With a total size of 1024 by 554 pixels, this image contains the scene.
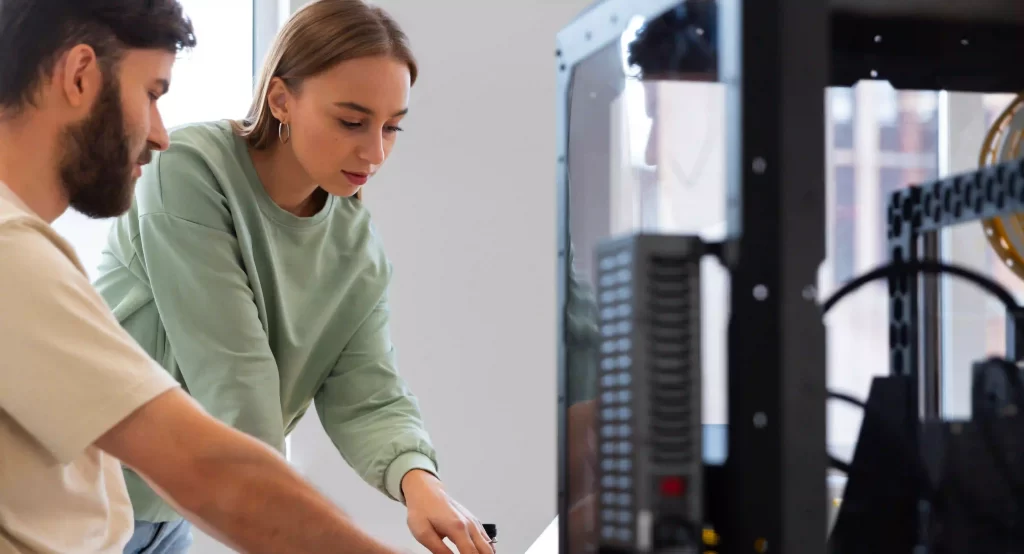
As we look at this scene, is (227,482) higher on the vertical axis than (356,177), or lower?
lower

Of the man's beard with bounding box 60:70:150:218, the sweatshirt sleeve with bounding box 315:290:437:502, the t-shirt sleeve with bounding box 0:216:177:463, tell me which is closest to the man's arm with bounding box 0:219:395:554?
the t-shirt sleeve with bounding box 0:216:177:463

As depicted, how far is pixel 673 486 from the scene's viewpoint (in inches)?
26.4

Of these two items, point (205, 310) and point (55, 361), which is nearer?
point (55, 361)

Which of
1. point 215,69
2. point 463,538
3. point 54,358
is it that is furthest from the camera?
point 215,69

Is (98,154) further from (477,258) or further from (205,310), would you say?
(477,258)

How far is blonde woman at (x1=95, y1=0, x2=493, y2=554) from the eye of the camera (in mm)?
1226

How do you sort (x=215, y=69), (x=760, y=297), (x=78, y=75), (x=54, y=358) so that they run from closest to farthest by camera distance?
1. (x=760, y=297)
2. (x=54, y=358)
3. (x=78, y=75)
4. (x=215, y=69)

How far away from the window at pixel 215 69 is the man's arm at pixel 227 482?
1.69 meters

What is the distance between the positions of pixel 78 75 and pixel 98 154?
7 cm

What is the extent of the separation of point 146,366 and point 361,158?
61cm

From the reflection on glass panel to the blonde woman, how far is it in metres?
0.40

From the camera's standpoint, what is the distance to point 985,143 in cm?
79

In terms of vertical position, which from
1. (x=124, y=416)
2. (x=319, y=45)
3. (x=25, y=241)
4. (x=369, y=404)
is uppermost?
(x=319, y=45)

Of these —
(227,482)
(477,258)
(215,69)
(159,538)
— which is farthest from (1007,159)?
(215,69)
